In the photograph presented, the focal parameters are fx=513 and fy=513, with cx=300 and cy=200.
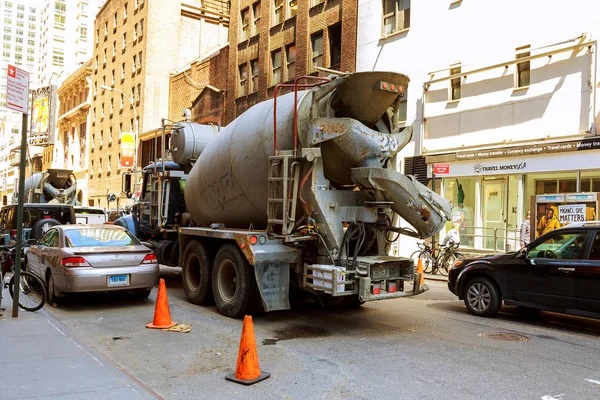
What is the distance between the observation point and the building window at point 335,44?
78.9 feet

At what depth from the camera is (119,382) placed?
15.9ft

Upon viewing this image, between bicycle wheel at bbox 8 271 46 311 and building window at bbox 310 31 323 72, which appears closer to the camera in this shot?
bicycle wheel at bbox 8 271 46 311

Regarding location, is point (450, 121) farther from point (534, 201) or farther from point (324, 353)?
point (324, 353)


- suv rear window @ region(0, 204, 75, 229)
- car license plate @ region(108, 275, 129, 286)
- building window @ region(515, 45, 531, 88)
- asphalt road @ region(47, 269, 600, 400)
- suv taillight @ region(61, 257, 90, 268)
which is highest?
building window @ region(515, 45, 531, 88)

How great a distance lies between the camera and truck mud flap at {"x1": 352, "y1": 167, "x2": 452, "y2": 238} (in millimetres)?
7254

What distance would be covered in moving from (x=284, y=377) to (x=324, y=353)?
1.04 metres

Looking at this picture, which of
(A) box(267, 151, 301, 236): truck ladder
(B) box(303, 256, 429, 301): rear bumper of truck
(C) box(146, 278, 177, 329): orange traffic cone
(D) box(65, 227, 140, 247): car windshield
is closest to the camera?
(B) box(303, 256, 429, 301): rear bumper of truck

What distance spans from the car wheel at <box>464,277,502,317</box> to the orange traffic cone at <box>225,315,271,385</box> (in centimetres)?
491

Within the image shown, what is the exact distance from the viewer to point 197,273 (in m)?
9.73

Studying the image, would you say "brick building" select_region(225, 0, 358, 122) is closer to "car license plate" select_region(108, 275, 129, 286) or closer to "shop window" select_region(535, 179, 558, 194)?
"shop window" select_region(535, 179, 558, 194)

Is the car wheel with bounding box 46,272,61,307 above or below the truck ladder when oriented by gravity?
below

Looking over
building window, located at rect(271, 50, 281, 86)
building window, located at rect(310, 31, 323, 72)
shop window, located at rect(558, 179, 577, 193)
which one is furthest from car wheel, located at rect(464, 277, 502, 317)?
building window, located at rect(271, 50, 281, 86)

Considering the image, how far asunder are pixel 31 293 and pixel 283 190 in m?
4.78

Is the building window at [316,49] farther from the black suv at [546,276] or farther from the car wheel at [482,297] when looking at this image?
the black suv at [546,276]
